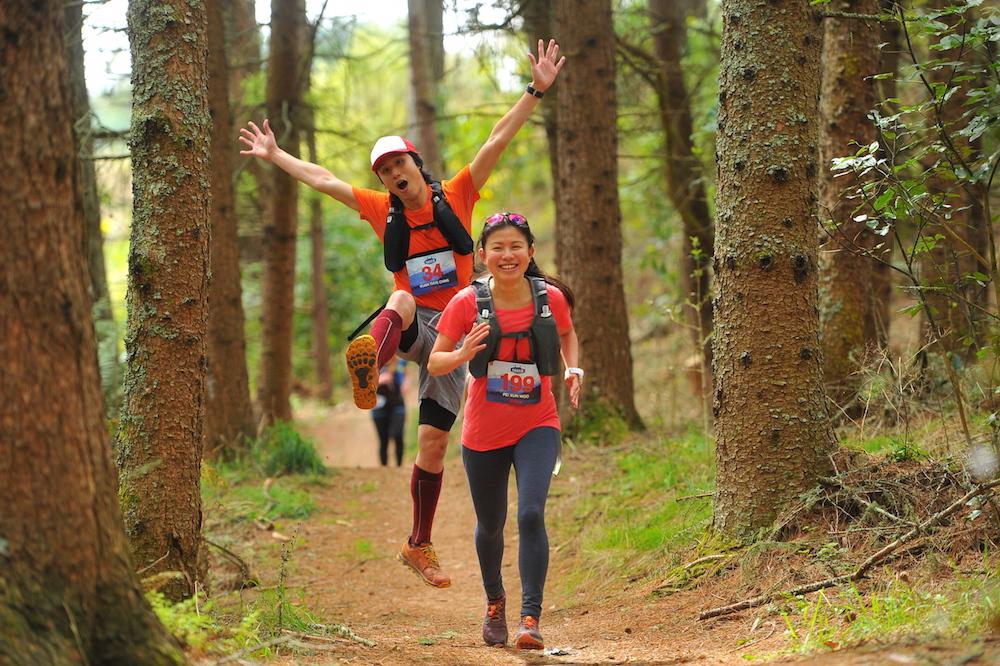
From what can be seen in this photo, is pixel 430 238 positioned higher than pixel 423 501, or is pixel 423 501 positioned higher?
pixel 430 238

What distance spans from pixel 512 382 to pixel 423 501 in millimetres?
1278

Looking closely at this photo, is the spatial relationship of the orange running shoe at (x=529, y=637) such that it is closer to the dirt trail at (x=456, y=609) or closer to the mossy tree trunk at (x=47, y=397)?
the dirt trail at (x=456, y=609)

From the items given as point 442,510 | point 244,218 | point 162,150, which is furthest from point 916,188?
point 244,218

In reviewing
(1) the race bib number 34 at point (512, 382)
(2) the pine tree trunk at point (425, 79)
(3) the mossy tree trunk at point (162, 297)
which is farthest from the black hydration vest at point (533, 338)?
(2) the pine tree trunk at point (425, 79)

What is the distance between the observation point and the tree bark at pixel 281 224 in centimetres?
1129

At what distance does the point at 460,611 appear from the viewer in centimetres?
591

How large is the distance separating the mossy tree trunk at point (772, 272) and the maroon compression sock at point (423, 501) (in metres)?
1.75

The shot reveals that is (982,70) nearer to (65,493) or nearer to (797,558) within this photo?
(797,558)

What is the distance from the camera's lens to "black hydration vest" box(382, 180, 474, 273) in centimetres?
504

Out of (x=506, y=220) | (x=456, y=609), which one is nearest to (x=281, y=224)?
(x=456, y=609)

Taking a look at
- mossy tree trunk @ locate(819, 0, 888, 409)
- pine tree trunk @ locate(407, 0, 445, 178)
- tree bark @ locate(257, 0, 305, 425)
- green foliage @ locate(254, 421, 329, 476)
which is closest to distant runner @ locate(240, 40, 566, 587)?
mossy tree trunk @ locate(819, 0, 888, 409)

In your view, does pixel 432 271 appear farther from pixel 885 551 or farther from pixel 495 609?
pixel 885 551

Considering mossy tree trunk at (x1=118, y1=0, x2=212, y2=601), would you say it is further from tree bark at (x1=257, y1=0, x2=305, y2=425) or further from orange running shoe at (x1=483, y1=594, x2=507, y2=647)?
tree bark at (x1=257, y1=0, x2=305, y2=425)

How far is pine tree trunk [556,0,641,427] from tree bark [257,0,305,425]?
4038mm
